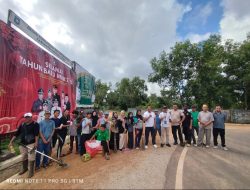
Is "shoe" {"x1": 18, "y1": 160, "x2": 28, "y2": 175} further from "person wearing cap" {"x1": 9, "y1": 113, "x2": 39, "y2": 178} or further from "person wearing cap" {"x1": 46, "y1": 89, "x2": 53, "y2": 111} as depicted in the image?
"person wearing cap" {"x1": 46, "y1": 89, "x2": 53, "y2": 111}

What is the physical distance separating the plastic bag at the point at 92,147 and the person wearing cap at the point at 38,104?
319 centimetres

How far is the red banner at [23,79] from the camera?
769cm

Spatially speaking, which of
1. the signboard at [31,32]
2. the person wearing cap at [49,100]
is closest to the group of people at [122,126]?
the person wearing cap at [49,100]

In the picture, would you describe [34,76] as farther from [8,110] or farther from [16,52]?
[8,110]

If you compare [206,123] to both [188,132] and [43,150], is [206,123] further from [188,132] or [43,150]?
[43,150]

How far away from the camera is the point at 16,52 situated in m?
8.27

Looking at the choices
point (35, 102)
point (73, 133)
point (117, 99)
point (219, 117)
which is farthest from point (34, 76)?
point (117, 99)

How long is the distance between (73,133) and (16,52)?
12.7 feet

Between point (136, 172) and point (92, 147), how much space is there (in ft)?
8.75

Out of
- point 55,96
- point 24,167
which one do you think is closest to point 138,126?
point 24,167

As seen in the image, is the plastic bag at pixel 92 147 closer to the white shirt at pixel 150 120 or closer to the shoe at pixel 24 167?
the shoe at pixel 24 167

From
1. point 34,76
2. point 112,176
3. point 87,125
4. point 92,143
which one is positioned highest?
point 34,76

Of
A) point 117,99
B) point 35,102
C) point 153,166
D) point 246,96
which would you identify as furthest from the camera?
point 117,99

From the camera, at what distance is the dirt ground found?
4.91 metres
